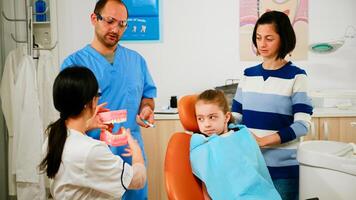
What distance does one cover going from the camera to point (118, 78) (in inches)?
65.0

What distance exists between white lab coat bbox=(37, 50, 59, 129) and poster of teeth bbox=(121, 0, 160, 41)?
0.71 metres

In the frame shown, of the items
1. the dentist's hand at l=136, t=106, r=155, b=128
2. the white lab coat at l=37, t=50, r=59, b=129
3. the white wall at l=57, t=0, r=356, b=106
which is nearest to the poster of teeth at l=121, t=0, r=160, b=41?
the white wall at l=57, t=0, r=356, b=106

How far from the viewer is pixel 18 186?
245 centimetres

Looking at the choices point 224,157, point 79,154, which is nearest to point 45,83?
point 79,154

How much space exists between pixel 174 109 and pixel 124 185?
157cm

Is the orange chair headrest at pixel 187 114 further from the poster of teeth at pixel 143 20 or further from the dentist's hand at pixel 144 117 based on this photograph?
the poster of teeth at pixel 143 20

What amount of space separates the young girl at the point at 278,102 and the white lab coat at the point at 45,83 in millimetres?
1718

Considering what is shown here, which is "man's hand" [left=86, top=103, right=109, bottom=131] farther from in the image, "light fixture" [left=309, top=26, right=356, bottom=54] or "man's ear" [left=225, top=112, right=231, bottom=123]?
"light fixture" [left=309, top=26, right=356, bottom=54]

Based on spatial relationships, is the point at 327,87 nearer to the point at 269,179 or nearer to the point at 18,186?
the point at 269,179

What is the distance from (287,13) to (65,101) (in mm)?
2373

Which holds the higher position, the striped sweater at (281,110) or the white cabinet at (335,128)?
the striped sweater at (281,110)

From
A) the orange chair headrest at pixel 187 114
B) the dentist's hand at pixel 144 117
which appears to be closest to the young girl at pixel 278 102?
the orange chair headrest at pixel 187 114

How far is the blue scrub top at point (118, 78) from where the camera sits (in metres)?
1.62

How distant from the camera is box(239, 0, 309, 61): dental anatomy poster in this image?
297 centimetres
